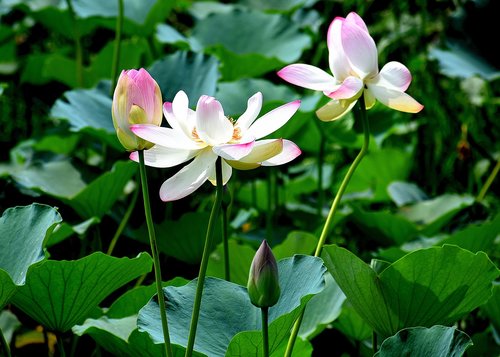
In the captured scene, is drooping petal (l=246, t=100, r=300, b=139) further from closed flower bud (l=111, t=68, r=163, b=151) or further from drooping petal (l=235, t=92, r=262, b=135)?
closed flower bud (l=111, t=68, r=163, b=151)

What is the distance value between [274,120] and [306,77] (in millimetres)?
115

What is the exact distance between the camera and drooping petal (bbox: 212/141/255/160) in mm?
856

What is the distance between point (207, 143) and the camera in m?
0.92

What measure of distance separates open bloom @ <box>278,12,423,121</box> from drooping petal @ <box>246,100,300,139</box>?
0.08 meters

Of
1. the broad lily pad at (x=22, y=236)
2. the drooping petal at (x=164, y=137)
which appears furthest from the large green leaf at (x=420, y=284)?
the broad lily pad at (x=22, y=236)

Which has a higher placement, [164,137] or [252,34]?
[164,137]

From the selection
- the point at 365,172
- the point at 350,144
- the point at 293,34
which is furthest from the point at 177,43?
the point at 365,172

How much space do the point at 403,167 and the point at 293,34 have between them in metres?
0.48

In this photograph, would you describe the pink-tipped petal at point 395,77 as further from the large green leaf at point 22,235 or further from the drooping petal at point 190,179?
the large green leaf at point 22,235

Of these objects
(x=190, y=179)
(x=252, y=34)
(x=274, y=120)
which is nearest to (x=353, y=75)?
(x=274, y=120)

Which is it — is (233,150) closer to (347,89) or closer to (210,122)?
(210,122)

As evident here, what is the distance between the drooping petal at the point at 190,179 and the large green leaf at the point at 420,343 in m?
0.29

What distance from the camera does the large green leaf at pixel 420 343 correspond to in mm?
982

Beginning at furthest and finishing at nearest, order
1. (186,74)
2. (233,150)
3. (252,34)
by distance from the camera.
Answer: (252,34) < (186,74) < (233,150)
